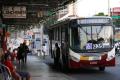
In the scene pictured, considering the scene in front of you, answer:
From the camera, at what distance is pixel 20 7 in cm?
2644

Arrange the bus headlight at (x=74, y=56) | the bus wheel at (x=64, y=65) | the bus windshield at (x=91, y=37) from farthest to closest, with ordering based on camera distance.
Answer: the bus wheel at (x=64, y=65) → the bus windshield at (x=91, y=37) → the bus headlight at (x=74, y=56)

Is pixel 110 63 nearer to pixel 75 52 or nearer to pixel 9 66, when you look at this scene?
pixel 75 52

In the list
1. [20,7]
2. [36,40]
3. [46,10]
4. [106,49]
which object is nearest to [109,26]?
[106,49]

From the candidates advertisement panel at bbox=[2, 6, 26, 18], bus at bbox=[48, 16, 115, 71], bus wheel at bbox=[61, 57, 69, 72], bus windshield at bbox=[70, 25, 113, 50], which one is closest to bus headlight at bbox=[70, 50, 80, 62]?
bus at bbox=[48, 16, 115, 71]

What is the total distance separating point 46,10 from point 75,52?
8228 millimetres

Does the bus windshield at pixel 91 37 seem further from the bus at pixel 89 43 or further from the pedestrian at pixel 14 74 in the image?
the pedestrian at pixel 14 74

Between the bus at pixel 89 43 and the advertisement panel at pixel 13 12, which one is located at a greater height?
the advertisement panel at pixel 13 12

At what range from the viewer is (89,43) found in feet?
83.7

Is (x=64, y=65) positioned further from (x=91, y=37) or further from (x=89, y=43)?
(x=91, y=37)

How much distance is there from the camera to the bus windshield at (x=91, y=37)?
25.5 metres

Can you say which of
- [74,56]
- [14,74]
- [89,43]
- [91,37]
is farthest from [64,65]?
[14,74]

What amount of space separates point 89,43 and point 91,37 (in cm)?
36

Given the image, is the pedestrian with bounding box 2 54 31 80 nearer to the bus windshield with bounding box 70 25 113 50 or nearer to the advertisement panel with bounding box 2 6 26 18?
the bus windshield with bounding box 70 25 113 50

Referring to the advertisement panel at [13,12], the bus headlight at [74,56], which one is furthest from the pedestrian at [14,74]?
the advertisement panel at [13,12]
